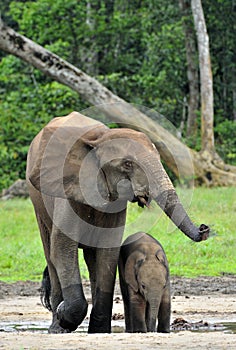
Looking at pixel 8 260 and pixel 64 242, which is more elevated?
pixel 64 242

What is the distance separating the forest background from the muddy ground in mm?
14400

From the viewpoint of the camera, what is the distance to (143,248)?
27.7ft

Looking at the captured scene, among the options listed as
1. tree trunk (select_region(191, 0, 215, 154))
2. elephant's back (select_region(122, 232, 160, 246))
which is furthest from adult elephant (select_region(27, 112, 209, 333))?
tree trunk (select_region(191, 0, 215, 154))

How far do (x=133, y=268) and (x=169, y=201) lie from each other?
1686 mm

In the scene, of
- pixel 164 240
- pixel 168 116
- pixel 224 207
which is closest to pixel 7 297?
pixel 164 240

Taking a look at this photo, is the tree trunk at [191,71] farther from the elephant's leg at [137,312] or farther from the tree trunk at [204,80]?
the elephant's leg at [137,312]

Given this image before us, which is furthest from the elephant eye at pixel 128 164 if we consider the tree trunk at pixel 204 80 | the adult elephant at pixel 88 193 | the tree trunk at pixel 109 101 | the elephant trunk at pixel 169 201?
the tree trunk at pixel 204 80

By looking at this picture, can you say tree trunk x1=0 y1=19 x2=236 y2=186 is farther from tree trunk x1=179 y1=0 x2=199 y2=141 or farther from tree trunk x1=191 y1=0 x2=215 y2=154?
tree trunk x1=179 y1=0 x2=199 y2=141

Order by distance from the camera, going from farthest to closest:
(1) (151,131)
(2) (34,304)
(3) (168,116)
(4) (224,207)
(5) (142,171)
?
1. (3) (168,116)
2. (1) (151,131)
3. (4) (224,207)
4. (2) (34,304)
5. (5) (142,171)

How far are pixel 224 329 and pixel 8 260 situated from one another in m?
6.31

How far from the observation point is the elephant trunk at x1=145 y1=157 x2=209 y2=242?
21.7 feet

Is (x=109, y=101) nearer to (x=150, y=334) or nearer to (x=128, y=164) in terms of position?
(x=128, y=164)

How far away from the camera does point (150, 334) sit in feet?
22.3

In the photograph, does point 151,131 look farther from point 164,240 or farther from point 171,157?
point 164,240
